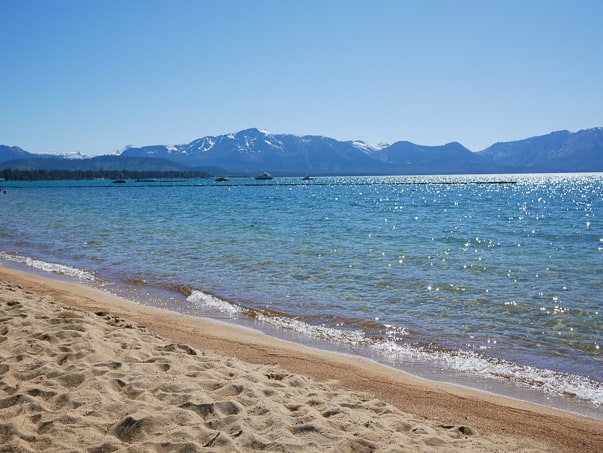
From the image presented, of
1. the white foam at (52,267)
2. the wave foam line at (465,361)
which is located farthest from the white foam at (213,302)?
the white foam at (52,267)

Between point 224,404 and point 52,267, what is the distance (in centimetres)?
1576

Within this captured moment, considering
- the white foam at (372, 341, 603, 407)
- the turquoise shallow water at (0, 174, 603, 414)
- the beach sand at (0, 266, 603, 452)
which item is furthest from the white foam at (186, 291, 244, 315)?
the white foam at (372, 341, 603, 407)

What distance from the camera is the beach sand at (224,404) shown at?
196 inches

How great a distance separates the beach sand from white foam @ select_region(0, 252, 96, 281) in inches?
319

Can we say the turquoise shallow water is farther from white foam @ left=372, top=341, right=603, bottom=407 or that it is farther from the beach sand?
the beach sand

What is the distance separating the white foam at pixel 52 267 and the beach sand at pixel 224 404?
8.11 metres

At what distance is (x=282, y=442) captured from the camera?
487 centimetres

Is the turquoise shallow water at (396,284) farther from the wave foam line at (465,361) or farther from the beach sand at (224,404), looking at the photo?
the beach sand at (224,404)

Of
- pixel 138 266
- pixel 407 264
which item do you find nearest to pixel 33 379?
pixel 138 266

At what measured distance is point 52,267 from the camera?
18.7 metres

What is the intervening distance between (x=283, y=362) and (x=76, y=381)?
11.3ft

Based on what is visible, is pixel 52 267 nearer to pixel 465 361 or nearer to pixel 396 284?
pixel 396 284

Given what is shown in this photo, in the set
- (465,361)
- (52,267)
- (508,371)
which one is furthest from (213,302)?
(52,267)

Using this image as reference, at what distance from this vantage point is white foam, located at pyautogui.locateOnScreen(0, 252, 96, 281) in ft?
56.2
